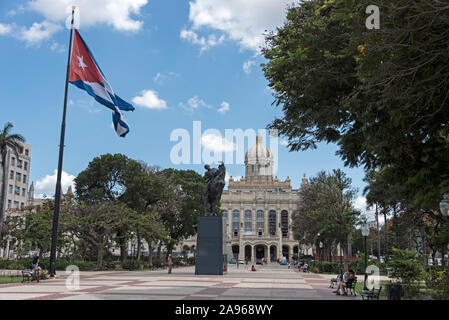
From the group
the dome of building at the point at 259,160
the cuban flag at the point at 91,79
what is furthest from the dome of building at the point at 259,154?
the cuban flag at the point at 91,79

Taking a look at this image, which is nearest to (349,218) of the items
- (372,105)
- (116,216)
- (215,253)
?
(215,253)

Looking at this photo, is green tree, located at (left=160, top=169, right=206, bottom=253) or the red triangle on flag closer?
the red triangle on flag

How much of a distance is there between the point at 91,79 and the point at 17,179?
74294 millimetres

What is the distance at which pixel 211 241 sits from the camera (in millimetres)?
27672

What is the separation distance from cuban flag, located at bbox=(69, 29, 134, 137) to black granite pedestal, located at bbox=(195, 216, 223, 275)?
9063mm

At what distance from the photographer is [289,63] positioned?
13.7 m

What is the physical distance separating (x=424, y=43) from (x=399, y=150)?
4.29 meters

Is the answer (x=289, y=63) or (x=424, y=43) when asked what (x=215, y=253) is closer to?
(x=289, y=63)

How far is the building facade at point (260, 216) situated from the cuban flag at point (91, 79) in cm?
10344

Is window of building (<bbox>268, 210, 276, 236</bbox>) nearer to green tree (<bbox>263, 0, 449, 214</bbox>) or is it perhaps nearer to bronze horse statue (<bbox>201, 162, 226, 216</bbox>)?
bronze horse statue (<bbox>201, 162, 226, 216</bbox>)

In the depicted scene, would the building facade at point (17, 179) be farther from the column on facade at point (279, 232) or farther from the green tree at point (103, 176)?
the column on facade at point (279, 232)

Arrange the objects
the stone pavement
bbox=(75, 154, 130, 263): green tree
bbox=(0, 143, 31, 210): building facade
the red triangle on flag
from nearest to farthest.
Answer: the stone pavement
the red triangle on flag
bbox=(75, 154, 130, 263): green tree
bbox=(0, 143, 31, 210): building facade

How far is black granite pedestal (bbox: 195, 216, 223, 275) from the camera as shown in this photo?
2762 cm

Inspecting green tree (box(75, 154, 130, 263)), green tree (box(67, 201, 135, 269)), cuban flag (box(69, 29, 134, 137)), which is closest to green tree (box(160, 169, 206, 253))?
green tree (box(75, 154, 130, 263))
